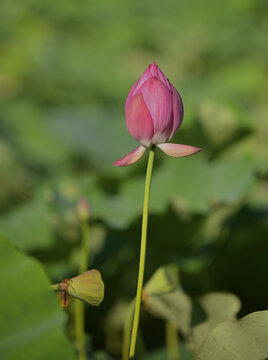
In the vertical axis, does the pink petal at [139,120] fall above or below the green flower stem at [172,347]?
above

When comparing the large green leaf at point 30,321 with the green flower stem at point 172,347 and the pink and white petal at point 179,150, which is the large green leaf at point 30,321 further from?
the green flower stem at point 172,347

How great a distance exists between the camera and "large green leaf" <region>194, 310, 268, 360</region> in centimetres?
54

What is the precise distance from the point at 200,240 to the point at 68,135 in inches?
40.8

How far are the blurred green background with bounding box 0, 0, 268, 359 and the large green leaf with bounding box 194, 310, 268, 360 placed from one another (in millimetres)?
157

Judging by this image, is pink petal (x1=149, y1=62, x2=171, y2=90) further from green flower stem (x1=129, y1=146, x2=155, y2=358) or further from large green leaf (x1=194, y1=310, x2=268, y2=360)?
large green leaf (x1=194, y1=310, x2=268, y2=360)

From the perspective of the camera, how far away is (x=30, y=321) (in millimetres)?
524

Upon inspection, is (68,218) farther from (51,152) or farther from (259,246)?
(51,152)

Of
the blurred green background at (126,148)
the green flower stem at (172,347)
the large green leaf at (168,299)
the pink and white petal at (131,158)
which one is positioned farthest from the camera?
the blurred green background at (126,148)

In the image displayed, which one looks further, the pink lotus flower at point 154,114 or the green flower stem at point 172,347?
the green flower stem at point 172,347

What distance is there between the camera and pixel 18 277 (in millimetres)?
533

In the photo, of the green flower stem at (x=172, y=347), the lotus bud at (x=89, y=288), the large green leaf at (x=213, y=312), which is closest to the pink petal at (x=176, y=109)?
the lotus bud at (x=89, y=288)

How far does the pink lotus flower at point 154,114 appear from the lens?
489mm

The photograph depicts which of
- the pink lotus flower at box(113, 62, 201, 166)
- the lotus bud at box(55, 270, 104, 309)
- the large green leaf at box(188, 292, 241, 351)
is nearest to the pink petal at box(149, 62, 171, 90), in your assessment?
the pink lotus flower at box(113, 62, 201, 166)

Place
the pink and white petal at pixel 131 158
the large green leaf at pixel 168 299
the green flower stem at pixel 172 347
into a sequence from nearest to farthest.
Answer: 1. the pink and white petal at pixel 131 158
2. the large green leaf at pixel 168 299
3. the green flower stem at pixel 172 347
